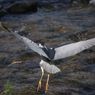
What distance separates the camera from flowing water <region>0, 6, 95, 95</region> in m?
4.80

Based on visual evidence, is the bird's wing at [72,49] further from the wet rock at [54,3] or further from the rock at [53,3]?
the rock at [53,3]

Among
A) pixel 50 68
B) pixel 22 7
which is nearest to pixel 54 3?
pixel 22 7

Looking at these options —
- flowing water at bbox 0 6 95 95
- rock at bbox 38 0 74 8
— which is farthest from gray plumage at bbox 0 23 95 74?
rock at bbox 38 0 74 8

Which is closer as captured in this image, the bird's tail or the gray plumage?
the bird's tail

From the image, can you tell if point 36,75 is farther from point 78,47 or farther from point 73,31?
point 73,31

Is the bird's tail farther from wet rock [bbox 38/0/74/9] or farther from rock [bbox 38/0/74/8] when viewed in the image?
rock [bbox 38/0/74/8]

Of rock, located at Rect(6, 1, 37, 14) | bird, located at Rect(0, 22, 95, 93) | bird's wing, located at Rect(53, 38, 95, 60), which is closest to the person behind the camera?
bird, located at Rect(0, 22, 95, 93)

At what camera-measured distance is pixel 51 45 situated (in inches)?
264

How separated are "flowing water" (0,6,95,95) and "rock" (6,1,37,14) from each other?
375mm

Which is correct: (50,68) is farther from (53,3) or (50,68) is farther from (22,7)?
(53,3)

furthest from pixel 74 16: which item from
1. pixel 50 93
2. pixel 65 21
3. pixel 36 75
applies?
pixel 50 93

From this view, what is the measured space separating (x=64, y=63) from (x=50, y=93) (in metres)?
1.36

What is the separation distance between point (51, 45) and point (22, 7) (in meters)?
3.50

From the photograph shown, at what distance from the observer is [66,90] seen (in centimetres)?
466
